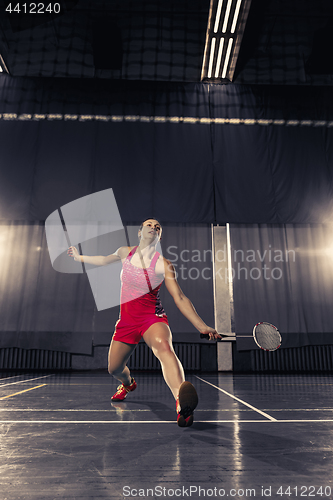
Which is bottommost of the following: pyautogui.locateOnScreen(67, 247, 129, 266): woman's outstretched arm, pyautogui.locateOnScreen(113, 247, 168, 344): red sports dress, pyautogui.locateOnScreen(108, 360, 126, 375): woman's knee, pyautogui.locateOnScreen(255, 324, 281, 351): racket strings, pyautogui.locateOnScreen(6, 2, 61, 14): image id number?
pyautogui.locateOnScreen(108, 360, 126, 375): woman's knee

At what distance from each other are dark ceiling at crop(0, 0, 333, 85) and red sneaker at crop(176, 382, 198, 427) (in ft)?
24.8

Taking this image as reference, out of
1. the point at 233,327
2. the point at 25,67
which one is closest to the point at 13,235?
the point at 25,67

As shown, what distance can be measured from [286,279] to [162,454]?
6540 mm

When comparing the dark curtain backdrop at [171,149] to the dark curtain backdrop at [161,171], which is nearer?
the dark curtain backdrop at [161,171]

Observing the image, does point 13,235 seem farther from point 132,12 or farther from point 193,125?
point 132,12

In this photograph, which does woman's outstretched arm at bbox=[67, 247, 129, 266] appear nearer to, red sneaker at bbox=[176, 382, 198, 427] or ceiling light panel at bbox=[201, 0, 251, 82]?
red sneaker at bbox=[176, 382, 198, 427]

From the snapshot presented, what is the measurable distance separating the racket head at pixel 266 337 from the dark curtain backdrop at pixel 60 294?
3.55 metres

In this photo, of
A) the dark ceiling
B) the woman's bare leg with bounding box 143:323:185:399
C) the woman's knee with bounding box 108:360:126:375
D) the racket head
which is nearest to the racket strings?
the racket head

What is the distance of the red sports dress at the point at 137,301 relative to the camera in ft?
7.41

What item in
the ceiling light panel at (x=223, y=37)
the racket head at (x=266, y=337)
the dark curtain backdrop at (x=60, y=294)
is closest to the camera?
the racket head at (x=266, y=337)

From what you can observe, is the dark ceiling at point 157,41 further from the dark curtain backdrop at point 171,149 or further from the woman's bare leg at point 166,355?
the woman's bare leg at point 166,355

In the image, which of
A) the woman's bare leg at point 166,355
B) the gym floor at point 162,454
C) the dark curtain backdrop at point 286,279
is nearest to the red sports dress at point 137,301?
the woman's bare leg at point 166,355

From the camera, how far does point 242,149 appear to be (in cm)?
788

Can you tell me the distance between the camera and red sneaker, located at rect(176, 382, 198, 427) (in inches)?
65.3
